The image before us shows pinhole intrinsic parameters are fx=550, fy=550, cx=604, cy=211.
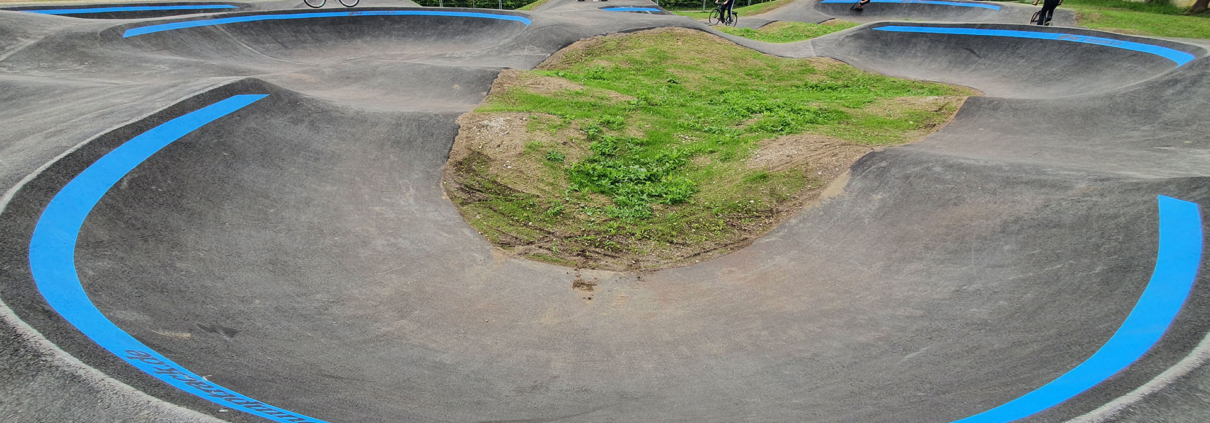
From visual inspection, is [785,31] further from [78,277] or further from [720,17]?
[78,277]

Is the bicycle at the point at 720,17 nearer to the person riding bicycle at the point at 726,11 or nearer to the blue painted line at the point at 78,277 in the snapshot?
the person riding bicycle at the point at 726,11

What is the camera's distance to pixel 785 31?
22.2 meters

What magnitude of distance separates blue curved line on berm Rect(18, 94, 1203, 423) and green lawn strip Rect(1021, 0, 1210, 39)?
18702mm

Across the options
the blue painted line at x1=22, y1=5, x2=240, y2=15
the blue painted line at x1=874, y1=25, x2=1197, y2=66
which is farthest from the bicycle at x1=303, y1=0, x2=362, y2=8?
the blue painted line at x1=874, y1=25, x2=1197, y2=66

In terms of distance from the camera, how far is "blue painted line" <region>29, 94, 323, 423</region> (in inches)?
123

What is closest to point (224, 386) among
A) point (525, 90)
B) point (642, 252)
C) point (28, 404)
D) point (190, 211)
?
point (28, 404)

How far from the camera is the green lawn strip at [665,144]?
706 cm

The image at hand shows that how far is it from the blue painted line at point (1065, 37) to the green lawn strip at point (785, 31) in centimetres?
399

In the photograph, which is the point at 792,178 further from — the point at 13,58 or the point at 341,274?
the point at 13,58

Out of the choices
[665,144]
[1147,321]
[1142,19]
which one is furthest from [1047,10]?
[1147,321]

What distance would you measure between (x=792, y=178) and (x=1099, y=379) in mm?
5046

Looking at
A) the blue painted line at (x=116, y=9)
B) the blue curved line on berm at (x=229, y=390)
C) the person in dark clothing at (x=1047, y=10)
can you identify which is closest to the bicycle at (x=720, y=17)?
the person in dark clothing at (x=1047, y=10)

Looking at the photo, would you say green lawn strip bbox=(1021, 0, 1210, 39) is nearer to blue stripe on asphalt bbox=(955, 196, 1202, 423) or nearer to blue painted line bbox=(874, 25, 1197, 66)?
blue painted line bbox=(874, 25, 1197, 66)

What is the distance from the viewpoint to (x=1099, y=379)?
3.19 m
